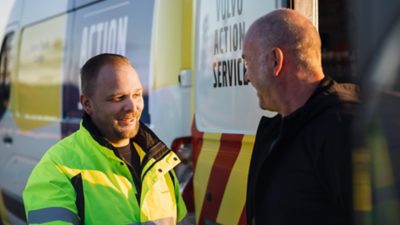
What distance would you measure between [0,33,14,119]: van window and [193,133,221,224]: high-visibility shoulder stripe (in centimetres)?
373

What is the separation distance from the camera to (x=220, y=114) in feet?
10.0

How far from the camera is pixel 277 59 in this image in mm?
1888

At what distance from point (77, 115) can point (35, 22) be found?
1458 mm

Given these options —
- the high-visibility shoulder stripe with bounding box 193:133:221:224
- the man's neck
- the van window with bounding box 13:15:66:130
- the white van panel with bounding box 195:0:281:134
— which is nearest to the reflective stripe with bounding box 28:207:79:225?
the man's neck

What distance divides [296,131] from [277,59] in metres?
0.22

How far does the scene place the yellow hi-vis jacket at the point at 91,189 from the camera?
6.60 feet

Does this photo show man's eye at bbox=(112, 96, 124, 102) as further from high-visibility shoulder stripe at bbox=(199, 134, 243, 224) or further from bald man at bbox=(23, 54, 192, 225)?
high-visibility shoulder stripe at bbox=(199, 134, 243, 224)

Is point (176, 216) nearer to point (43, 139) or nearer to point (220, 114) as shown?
point (220, 114)

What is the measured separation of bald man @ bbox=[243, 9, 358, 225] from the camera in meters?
1.67

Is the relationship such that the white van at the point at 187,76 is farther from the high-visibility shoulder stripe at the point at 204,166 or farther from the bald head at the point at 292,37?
the bald head at the point at 292,37

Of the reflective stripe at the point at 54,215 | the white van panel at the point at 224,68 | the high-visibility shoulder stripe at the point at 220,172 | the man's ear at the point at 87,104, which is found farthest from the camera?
the high-visibility shoulder stripe at the point at 220,172

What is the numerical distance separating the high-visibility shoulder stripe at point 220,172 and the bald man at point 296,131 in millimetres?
873

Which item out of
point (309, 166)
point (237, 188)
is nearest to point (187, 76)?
point (237, 188)

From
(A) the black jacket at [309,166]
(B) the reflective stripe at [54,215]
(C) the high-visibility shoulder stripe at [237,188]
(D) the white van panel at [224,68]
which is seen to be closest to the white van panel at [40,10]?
(D) the white van panel at [224,68]
